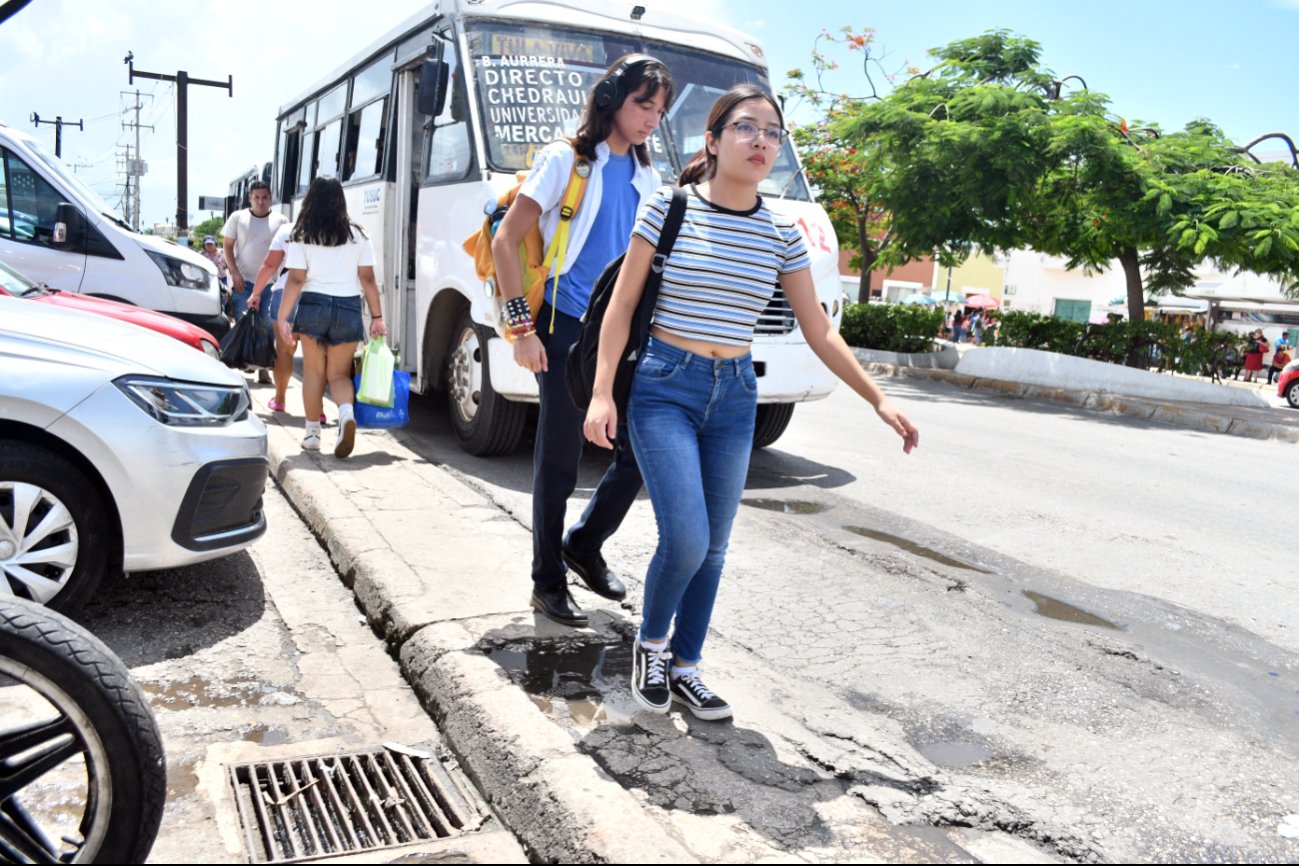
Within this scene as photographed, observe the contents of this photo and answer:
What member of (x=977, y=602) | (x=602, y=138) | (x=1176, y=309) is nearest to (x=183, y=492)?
(x=602, y=138)

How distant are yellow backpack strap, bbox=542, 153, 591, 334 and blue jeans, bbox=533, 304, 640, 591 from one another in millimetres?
143

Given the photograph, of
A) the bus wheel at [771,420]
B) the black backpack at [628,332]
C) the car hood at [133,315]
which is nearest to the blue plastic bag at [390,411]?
the car hood at [133,315]

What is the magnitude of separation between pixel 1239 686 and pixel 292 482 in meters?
4.44

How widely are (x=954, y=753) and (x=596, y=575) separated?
1.40 m

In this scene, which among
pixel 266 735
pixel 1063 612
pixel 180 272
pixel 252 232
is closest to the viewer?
pixel 266 735

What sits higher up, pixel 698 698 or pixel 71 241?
pixel 71 241

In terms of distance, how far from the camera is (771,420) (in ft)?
25.2

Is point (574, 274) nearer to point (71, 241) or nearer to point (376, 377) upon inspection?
point (376, 377)

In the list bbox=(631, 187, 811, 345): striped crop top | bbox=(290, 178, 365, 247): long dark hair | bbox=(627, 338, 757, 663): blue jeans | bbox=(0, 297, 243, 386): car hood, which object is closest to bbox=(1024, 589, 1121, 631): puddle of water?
bbox=(627, 338, 757, 663): blue jeans

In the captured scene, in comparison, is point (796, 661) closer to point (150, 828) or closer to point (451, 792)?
point (451, 792)

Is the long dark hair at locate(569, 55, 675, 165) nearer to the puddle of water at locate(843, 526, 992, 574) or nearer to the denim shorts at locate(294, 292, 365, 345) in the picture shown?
the puddle of water at locate(843, 526, 992, 574)

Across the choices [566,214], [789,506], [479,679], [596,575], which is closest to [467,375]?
[789,506]

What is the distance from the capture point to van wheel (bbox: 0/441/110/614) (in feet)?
11.6

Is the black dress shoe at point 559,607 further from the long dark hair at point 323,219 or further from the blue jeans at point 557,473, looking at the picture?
the long dark hair at point 323,219
